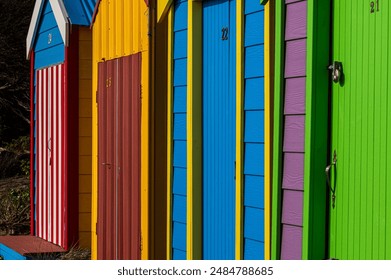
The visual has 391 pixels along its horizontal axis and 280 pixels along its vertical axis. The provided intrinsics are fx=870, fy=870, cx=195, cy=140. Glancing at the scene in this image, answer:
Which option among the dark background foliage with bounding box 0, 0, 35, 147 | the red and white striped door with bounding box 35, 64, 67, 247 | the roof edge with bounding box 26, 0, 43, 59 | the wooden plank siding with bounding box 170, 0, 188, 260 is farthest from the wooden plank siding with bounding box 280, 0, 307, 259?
the dark background foliage with bounding box 0, 0, 35, 147

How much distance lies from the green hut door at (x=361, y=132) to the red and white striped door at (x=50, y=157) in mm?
4900

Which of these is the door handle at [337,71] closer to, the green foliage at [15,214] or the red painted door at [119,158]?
the red painted door at [119,158]

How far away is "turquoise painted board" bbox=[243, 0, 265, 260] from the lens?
5.50m

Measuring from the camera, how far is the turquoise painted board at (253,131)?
5.50 meters

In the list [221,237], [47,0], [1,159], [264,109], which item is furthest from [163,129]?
[1,159]

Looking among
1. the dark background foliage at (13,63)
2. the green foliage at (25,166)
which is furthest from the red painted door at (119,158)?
the dark background foliage at (13,63)

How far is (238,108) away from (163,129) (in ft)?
4.43

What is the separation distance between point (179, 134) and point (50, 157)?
133 inches

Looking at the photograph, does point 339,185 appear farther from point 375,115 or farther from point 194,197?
point 194,197

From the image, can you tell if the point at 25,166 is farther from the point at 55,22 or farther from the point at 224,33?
the point at 224,33

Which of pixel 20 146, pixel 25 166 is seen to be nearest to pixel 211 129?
pixel 25 166

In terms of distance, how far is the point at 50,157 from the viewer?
9672mm

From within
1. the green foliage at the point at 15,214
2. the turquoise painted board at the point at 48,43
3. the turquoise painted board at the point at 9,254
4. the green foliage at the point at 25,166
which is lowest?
the turquoise painted board at the point at 9,254

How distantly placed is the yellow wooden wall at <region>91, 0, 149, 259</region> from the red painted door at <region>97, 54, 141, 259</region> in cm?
12
